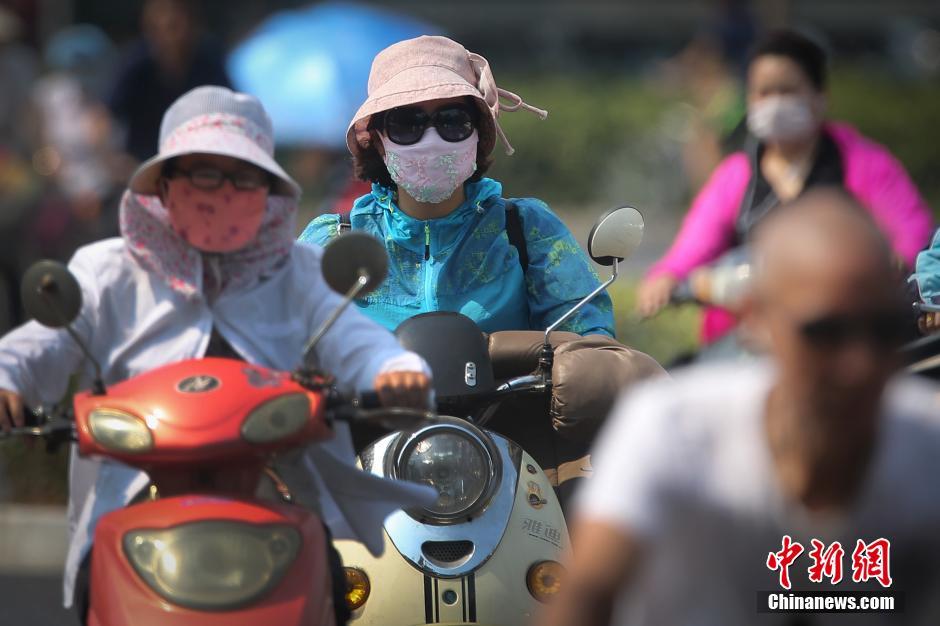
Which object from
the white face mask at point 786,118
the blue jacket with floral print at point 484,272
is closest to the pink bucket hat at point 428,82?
the blue jacket with floral print at point 484,272

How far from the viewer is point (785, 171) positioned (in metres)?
7.47

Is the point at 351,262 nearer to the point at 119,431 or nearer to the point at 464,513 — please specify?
the point at 119,431

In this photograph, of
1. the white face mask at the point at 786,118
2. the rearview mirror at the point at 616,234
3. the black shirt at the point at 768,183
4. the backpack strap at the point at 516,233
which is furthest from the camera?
the white face mask at the point at 786,118

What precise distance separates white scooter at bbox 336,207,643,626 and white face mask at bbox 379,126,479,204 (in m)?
0.63

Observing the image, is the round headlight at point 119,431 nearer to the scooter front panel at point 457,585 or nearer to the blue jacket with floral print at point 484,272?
the scooter front panel at point 457,585

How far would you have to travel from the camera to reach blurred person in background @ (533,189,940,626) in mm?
2605

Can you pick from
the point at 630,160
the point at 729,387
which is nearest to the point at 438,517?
the point at 729,387

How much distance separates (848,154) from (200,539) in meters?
4.52

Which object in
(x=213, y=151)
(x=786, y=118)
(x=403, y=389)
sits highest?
(x=786, y=118)

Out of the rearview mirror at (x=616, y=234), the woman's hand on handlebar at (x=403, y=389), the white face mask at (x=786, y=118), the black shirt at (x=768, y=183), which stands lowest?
the woman's hand on handlebar at (x=403, y=389)

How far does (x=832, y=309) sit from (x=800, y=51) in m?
5.05

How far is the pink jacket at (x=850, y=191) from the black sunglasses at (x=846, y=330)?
→ 14.6 feet

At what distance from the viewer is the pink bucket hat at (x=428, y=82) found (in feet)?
17.2

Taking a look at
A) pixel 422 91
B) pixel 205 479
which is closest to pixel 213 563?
pixel 205 479
